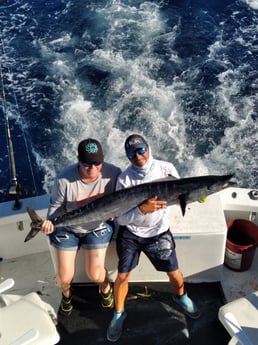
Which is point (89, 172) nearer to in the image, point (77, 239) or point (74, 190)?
point (74, 190)

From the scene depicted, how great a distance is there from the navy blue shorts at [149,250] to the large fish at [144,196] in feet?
0.99

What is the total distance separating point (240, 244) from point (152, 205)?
143 centimetres

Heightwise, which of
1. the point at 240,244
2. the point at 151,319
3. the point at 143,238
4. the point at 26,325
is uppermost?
the point at 143,238

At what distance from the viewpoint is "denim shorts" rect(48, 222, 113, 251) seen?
3.35 meters

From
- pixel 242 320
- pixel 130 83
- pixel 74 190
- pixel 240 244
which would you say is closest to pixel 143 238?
pixel 74 190

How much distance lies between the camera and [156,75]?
862cm

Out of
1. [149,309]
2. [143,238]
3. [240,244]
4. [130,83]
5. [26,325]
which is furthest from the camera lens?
[130,83]

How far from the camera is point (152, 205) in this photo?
9.77ft

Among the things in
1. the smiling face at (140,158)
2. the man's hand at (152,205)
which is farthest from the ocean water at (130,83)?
the man's hand at (152,205)

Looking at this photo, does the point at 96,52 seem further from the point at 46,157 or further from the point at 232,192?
the point at 232,192

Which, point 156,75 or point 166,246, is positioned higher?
point 156,75

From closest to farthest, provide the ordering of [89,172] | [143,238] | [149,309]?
[89,172]
[143,238]
[149,309]

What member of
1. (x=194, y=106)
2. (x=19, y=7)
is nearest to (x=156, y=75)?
(x=194, y=106)

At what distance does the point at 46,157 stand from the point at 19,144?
2.12ft
